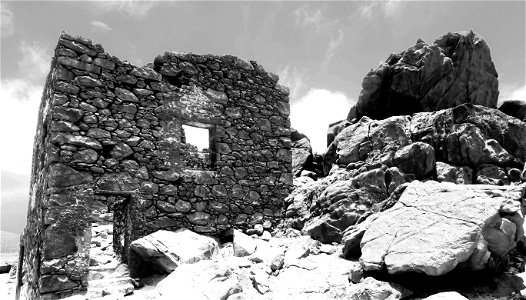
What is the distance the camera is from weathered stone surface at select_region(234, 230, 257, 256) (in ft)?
24.8

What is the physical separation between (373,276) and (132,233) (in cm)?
521

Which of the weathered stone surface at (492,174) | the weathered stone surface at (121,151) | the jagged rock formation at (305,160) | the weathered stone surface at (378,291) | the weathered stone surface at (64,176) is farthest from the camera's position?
the jagged rock formation at (305,160)

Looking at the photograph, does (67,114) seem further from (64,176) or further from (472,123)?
(472,123)

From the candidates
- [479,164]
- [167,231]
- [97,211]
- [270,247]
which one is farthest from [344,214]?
[97,211]

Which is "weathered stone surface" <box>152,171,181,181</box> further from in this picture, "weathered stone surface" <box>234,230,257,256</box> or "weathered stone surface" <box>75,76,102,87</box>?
"weathered stone surface" <box>75,76,102,87</box>

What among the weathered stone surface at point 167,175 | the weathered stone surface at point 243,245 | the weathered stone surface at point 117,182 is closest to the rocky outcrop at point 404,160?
the weathered stone surface at point 243,245

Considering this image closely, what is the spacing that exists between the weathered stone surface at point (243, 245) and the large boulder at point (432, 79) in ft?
25.8

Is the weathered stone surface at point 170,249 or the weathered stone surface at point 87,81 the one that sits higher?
the weathered stone surface at point 87,81

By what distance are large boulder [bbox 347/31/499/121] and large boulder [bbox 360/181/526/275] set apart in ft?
24.4

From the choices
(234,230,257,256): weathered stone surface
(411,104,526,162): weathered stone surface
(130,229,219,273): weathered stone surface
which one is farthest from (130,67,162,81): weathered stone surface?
(411,104,526,162): weathered stone surface

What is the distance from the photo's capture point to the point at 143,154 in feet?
26.2

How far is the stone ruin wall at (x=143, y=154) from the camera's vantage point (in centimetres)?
688

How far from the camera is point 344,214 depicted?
802cm

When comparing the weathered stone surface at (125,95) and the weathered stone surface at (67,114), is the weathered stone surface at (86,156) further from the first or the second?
the weathered stone surface at (125,95)
